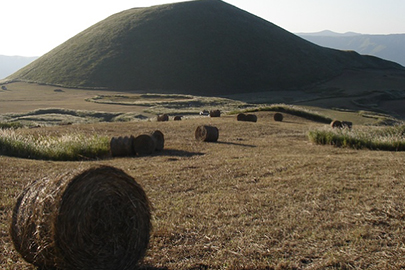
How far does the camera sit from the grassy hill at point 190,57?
302ft

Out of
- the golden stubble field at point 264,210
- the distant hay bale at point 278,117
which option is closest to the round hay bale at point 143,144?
the golden stubble field at point 264,210

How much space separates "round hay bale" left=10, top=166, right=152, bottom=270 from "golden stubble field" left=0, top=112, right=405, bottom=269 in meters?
0.33

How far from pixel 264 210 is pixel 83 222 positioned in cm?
345

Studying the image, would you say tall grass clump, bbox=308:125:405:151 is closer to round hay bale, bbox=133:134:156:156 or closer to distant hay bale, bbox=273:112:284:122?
round hay bale, bbox=133:134:156:156

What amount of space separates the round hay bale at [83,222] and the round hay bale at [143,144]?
9.79 metres

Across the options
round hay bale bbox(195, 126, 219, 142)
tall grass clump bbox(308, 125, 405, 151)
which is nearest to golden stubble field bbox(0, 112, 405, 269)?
tall grass clump bbox(308, 125, 405, 151)

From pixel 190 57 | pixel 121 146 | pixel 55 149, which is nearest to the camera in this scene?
pixel 55 149

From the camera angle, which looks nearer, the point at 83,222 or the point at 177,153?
the point at 83,222

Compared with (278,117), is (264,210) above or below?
above

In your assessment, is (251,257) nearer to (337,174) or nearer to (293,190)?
(293,190)

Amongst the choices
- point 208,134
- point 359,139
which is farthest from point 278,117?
point 359,139

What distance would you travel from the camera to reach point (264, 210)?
7.52 metres

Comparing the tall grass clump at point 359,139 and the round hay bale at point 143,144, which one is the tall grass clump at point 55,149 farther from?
the tall grass clump at point 359,139

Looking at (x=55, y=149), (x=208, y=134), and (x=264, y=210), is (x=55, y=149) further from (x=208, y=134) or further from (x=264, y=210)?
(x=264, y=210)
